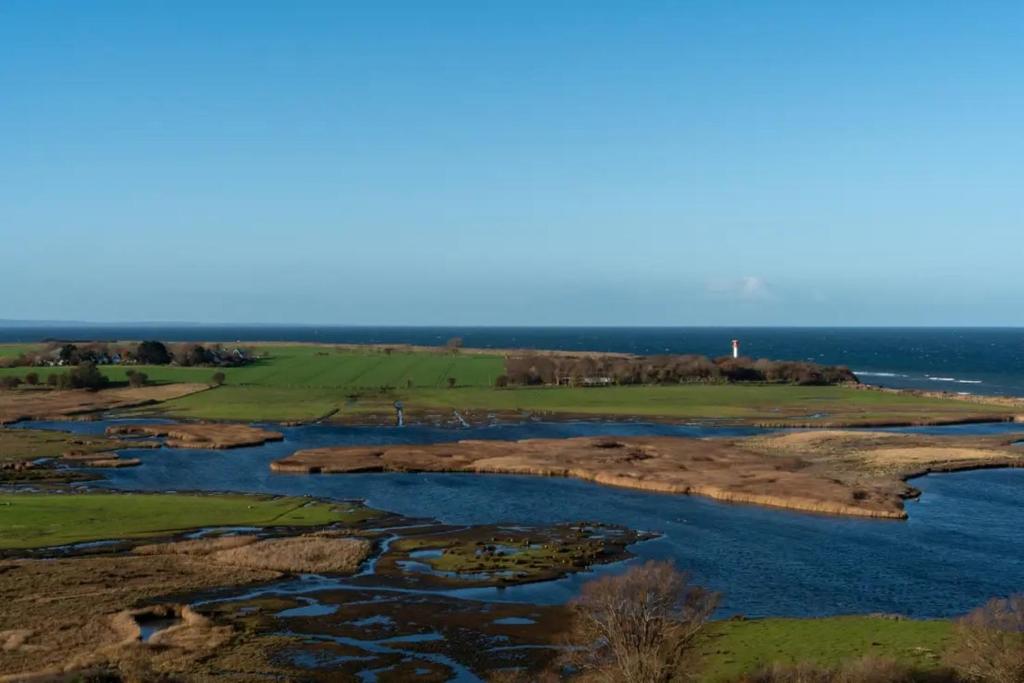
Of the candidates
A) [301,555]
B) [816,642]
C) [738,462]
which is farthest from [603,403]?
[816,642]

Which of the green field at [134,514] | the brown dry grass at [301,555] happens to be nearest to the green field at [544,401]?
the green field at [134,514]

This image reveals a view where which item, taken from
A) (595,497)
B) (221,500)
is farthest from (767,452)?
(221,500)

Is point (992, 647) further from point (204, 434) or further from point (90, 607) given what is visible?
point (204, 434)

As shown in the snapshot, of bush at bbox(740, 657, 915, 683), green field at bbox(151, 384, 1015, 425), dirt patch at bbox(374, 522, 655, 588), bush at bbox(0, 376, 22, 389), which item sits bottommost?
dirt patch at bbox(374, 522, 655, 588)

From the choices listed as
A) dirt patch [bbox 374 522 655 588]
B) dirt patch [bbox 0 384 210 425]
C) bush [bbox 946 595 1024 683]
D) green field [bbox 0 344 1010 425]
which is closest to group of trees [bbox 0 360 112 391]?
dirt patch [bbox 0 384 210 425]

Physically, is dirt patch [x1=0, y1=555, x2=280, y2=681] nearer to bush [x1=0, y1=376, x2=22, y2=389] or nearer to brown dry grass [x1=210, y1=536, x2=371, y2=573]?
brown dry grass [x1=210, y1=536, x2=371, y2=573]
